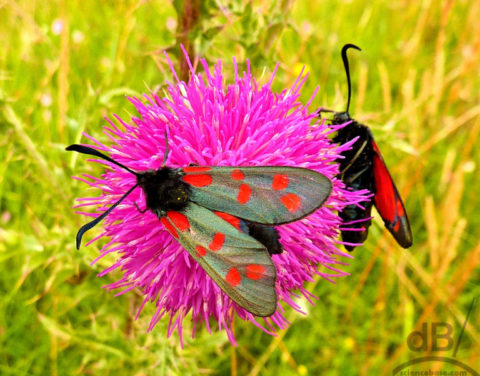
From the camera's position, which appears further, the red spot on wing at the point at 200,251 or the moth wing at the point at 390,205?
the moth wing at the point at 390,205

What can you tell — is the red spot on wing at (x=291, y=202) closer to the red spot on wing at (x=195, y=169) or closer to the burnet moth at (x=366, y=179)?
the red spot on wing at (x=195, y=169)

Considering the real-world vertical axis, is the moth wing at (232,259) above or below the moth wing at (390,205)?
above

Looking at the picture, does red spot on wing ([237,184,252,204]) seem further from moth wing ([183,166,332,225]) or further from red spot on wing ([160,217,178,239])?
red spot on wing ([160,217,178,239])

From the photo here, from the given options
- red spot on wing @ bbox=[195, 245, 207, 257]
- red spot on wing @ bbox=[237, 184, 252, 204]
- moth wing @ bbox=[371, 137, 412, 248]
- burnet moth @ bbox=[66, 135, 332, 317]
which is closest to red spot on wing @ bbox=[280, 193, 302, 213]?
burnet moth @ bbox=[66, 135, 332, 317]

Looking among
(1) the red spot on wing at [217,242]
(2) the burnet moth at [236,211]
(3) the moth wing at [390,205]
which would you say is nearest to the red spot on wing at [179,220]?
(2) the burnet moth at [236,211]

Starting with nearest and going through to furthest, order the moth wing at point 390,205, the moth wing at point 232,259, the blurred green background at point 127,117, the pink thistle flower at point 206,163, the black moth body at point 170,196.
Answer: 1. the moth wing at point 232,259
2. the black moth body at point 170,196
3. the pink thistle flower at point 206,163
4. the moth wing at point 390,205
5. the blurred green background at point 127,117

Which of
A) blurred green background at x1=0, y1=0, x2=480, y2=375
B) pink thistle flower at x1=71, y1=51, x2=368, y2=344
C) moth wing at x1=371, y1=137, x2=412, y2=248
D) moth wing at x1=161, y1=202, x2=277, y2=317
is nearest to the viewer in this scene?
moth wing at x1=161, y1=202, x2=277, y2=317

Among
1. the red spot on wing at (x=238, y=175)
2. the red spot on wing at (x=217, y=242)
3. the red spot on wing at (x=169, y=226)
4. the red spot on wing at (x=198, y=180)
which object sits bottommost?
the red spot on wing at (x=217, y=242)

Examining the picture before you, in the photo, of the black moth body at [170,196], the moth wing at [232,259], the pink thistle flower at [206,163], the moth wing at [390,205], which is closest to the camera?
the moth wing at [232,259]
